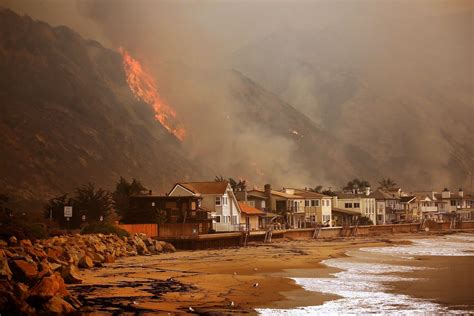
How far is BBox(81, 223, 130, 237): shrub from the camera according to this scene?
203 feet

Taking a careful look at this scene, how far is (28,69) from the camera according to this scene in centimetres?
17588

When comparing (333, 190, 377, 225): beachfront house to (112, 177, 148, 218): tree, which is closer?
(112, 177, 148, 218): tree

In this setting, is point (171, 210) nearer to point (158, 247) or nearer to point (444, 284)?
point (158, 247)

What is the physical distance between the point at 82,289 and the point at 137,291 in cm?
270

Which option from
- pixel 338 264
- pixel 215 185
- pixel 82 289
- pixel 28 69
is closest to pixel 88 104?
pixel 28 69

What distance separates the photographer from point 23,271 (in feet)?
97.3

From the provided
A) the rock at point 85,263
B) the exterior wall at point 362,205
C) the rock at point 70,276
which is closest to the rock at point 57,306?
the rock at point 70,276

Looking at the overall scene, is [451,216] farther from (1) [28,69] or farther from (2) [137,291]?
(2) [137,291]

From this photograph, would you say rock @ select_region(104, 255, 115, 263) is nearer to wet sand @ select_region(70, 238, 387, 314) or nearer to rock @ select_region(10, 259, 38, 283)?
wet sand @ select_region(70, 238, 387, 314)

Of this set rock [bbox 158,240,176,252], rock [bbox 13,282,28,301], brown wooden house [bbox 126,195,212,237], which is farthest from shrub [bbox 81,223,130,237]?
rock [bbox 13,282,28,301]

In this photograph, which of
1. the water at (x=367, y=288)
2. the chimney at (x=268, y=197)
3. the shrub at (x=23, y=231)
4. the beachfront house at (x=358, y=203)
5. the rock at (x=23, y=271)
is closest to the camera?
the water at (x=367, y=288)

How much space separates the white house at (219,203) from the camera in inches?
3275

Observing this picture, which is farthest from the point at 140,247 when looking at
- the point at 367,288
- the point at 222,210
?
the point at 367,288

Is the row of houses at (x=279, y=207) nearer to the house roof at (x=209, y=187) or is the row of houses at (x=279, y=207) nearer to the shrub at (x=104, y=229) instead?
the house roof at (x=209, y=187)
